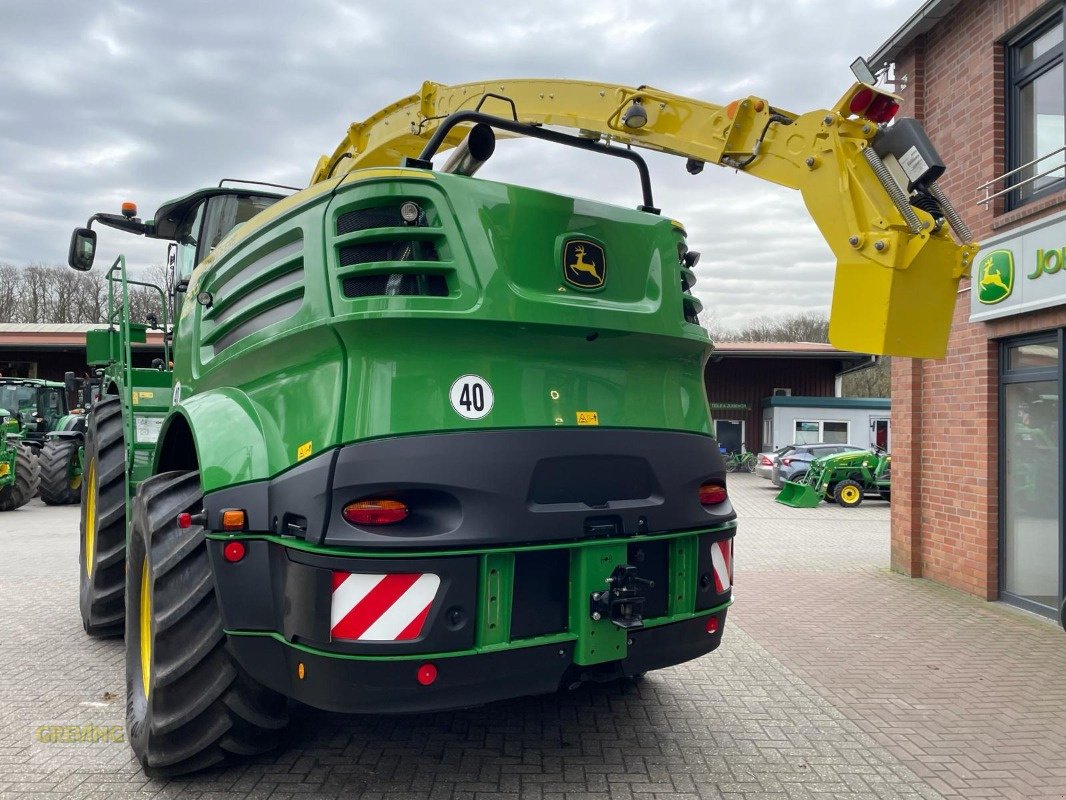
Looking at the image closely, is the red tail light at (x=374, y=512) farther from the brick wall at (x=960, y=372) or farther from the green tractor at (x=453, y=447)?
the brick wall at (x=960, y=372)

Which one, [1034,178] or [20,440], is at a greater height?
[1034,178]

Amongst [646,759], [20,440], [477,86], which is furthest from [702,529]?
[20,440]

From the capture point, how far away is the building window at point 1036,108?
682cm

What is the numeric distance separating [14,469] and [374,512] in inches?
572

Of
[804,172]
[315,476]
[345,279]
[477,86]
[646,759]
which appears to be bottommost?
[646,759]

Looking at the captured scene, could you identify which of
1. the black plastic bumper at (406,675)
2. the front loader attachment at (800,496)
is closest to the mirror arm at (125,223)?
the black plastic bumper at (406,675)

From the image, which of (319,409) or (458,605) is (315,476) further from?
(458,605)

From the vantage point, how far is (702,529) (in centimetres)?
363

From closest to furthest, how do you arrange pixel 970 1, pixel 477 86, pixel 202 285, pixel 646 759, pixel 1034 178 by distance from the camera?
pixel 646 759 < pixel 202 285 < pixel 477 86 < pixel 1034 178 < pixel 970 1

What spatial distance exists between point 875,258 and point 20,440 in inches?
644

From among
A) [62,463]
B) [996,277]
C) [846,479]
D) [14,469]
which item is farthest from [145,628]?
[846,479]

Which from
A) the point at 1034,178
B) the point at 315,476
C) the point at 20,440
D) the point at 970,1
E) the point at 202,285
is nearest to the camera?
the point at 315,476

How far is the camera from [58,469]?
15.4m

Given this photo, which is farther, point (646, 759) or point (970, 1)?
point (970, 1)
